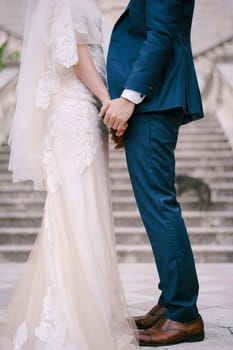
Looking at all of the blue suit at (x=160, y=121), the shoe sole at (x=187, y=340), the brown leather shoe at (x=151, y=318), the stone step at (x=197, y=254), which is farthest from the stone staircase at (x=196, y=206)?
the blue suit at (x=160, y=121)

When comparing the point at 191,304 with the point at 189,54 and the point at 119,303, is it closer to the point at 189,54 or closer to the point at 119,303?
the point at 119,303

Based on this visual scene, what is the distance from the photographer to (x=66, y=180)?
2299mm

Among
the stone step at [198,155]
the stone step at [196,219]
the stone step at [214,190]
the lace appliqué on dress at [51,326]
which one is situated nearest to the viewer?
the lace appliqué on dress at [51,326]

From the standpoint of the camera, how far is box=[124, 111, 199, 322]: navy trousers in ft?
7.55

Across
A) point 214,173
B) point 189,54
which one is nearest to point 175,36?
point 189,54

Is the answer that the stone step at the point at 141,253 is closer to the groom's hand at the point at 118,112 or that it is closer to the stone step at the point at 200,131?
the stone step at the point at 200,131

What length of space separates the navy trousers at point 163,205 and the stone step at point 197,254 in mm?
3046

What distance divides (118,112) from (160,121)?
16 centimetres

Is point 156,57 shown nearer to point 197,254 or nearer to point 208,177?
point 197,254

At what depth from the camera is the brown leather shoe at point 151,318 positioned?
2480 millimetres

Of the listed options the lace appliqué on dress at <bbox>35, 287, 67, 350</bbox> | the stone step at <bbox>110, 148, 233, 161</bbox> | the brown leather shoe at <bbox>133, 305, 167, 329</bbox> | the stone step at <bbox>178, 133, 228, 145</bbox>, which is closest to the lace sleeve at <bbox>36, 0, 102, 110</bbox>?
the lace appliqué on dress at <bbox>35, 287, 67, 350</bbox>

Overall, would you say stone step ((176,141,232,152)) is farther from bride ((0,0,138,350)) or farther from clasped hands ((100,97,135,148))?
clasped hands ((100,97,135,148))

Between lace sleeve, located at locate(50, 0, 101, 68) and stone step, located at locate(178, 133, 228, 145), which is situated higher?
lace sleeve, located at locate(50, 0, 101, 68)

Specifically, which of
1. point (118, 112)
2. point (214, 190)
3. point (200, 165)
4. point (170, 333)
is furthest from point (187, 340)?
point (200, 165)
